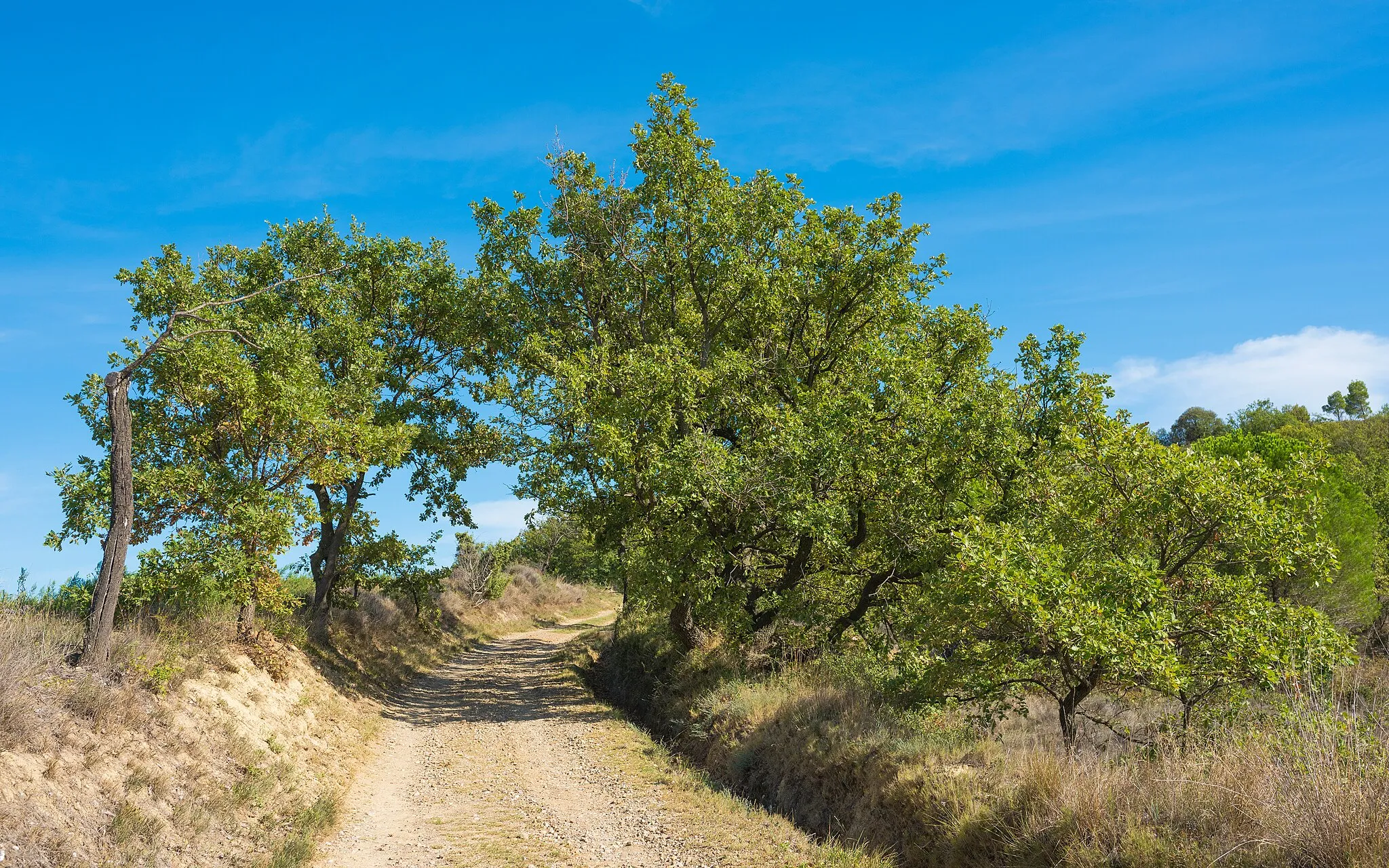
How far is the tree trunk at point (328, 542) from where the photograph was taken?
22.2 meters

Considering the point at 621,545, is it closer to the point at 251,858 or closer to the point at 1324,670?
the point at 251,858

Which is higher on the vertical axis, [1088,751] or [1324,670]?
[1324,670]

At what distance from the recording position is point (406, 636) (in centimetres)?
2839

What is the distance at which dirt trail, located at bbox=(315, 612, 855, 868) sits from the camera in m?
9.25

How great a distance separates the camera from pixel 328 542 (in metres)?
22.9

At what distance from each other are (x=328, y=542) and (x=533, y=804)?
14984 millimetres

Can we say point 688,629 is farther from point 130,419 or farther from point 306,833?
point 130,419

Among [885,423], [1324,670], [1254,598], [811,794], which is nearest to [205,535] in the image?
[811,794]

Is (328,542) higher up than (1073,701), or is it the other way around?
(328,542)

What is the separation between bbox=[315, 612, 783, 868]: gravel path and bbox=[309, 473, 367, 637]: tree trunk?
15.5ft

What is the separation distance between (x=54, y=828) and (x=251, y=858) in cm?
226

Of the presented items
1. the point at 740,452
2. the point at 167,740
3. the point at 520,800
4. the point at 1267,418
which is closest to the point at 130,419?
the point at 167,740

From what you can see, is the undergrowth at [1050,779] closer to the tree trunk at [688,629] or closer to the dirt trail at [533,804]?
the dirt trail at [533,804]

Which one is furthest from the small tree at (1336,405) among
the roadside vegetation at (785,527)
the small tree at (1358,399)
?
the roadside vegetation at (785,527)
